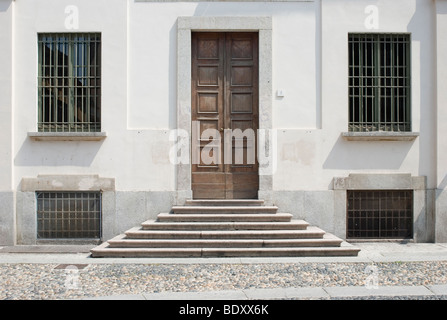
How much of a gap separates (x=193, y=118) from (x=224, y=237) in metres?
2.63

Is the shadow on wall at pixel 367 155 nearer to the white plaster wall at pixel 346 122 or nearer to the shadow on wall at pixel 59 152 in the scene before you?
the white plaster wall at pixel 346 122

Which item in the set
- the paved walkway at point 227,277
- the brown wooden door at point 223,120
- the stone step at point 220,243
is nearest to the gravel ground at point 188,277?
the paved walkway at point 227,277

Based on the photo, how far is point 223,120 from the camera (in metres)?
9.02

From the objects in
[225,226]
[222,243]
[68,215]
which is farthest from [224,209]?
[68,215]

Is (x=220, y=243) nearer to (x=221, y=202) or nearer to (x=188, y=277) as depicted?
(x=221, y=202)

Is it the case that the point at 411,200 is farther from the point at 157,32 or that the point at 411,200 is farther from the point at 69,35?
the point at 69,35

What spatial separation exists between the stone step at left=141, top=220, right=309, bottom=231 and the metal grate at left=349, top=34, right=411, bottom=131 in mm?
2597

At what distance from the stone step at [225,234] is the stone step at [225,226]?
5.1 inches

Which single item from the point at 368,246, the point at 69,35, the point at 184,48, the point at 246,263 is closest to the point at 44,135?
the point at 69,35

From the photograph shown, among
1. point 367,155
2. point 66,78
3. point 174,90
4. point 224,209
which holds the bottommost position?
point 224,209

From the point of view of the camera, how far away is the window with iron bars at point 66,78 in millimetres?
8930

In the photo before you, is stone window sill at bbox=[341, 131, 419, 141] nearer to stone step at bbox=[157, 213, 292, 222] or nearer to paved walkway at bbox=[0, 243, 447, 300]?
stone step at bbox=[157, 213, 292, 222]

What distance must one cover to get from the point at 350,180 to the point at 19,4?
751 centimetres

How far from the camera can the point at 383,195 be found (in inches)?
353
